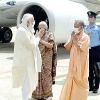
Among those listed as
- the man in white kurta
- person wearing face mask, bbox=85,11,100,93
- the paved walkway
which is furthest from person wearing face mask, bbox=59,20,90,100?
person wearing face mask, bbox=85,11,100,93

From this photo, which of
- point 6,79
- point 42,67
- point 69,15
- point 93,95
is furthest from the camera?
point 69,15

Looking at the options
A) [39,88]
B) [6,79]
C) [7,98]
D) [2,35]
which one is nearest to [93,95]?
[39,88]

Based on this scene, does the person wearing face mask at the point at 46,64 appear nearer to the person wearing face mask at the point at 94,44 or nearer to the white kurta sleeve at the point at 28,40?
the white kurta sleeve at the point at 28,40

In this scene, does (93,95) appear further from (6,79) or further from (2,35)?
(2,35)

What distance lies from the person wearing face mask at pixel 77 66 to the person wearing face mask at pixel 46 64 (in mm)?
518

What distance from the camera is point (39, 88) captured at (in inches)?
241

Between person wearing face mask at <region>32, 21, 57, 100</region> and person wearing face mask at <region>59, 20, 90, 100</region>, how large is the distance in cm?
52

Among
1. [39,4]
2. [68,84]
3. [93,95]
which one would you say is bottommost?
[93,95]

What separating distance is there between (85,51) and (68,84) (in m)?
0.58

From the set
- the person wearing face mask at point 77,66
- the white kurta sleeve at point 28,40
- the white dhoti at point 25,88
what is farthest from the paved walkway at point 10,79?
the white kurta sleeve at point 28,40

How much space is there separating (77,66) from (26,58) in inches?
30.9

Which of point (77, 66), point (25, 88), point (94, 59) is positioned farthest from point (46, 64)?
point (94, 59)

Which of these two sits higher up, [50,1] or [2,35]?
[50,1]

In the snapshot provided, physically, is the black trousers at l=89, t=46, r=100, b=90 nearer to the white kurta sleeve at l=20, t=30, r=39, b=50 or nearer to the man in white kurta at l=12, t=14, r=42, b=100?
the man in white kurta at l=12, t=14, r=42, b=100
